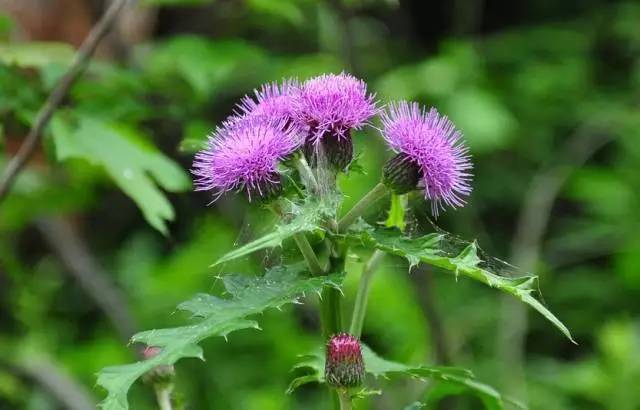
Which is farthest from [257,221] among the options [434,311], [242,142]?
[434,311]

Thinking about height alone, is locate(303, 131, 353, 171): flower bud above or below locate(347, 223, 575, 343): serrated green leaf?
above

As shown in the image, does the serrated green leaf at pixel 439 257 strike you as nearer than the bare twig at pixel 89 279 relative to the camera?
Yes

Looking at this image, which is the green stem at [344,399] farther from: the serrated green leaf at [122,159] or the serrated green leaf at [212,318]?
the serrated green leaf at [122,159]

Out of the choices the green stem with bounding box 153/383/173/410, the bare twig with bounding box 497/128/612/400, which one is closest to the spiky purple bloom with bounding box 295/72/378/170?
the green stem with bounding box 153/383/173/410

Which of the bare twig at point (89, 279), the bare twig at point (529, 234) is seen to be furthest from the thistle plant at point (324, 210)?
the bare twig at point (529, 234)

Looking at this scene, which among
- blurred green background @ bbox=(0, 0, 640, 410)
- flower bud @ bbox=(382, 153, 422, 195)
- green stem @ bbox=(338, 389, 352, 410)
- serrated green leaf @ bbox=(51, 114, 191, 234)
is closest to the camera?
green stem @ bbox=(338, 389, 352, 410)

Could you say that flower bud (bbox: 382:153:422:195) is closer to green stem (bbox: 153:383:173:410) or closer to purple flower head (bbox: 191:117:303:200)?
purple flower head (bbox: 191:117:303:200)

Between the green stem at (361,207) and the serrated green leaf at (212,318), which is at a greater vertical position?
the green stem at (361,207)

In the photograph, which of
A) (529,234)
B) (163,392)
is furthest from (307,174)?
(529,234)

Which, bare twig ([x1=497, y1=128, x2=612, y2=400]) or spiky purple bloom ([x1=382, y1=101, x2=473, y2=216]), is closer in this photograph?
spiky purple bloom ([x1=382, y1=101, x2=473, y2=216])
